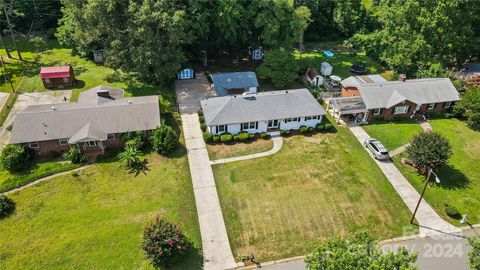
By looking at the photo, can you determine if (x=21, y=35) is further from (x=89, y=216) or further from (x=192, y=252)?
(x=192, y=252)

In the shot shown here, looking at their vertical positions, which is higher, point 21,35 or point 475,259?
point 21,35

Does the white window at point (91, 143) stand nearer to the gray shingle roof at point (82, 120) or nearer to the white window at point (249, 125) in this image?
the gray shingle roof at point (82, 120)

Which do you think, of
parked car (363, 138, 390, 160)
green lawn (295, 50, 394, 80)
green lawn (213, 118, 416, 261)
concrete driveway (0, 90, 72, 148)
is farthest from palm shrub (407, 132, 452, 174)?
concrete driveway (0, 90, 72, 148)

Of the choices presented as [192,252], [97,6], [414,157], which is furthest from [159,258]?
[97,6]

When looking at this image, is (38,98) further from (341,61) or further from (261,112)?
(341,61)

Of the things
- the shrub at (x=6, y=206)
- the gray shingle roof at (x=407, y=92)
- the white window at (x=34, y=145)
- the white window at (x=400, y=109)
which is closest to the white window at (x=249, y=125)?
the gray shingle roof at (x=407, y=92)

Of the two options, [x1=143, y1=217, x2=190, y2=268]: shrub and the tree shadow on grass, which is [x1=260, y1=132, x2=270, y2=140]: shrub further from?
the tree shadow on grass
